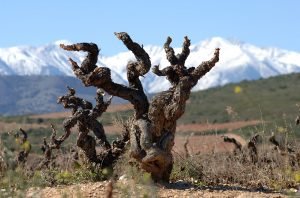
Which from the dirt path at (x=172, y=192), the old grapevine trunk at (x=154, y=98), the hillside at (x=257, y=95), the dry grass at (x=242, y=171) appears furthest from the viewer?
the hillside at (x=257, y=95)

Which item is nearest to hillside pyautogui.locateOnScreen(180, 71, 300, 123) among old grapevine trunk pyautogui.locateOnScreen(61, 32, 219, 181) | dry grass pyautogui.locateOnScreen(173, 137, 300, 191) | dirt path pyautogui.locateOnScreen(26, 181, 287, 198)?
dry grass pyautogui.locateOnScreen(173, 137, 300, 191)

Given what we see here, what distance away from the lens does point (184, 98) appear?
9367 mm

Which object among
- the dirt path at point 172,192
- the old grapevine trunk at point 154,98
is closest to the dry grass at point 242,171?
the dirt path at point 172,192

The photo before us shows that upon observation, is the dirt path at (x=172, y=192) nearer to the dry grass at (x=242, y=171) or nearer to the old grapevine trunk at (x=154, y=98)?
the old grapevine trunk at (x=154, y=98)

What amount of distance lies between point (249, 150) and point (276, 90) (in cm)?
5571

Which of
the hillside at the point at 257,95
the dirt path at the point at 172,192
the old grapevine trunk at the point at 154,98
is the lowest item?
the dirt path at the point at 172,192

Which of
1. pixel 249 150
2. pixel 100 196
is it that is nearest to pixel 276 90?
pixel 249 150

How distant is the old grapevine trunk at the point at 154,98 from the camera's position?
9.30 m

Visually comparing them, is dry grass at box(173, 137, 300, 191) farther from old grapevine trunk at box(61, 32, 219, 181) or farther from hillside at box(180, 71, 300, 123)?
hillside at box(180, 71, 300, 123)

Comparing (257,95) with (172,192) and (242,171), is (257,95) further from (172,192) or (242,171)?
(172,192)

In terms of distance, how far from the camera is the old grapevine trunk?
9.30m

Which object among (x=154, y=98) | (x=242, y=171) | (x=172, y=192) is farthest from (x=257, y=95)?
(x=172, y=192)

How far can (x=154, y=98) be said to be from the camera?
946 cm

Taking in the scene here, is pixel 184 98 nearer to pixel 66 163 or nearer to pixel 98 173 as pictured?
pixel 98 173
